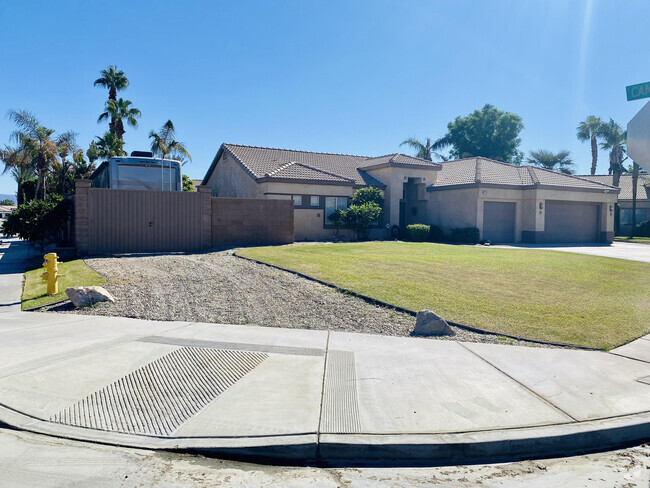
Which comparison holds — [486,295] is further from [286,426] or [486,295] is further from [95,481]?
[95,481]

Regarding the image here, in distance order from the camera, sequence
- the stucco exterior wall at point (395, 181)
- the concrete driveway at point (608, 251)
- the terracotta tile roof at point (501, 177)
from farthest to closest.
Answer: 1. the stucco exterior wall at point (395, 181)
2. the terracotta tile roof at point (501, 177)
3. the concrete driveway at point (608, 251)

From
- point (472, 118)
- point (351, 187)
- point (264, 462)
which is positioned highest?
point (472, 118)

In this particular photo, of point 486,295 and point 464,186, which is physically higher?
point 464,186

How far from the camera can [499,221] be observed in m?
28.5

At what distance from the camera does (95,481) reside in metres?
3.50

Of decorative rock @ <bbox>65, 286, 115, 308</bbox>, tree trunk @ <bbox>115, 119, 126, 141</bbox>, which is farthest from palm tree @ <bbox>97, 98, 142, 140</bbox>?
decorative rock @ <bbox>65, 286, 115, 308</bbox>

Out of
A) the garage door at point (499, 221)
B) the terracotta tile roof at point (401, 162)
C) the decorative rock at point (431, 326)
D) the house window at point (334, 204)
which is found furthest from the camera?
the terracotta tile roof at point (401, 162)

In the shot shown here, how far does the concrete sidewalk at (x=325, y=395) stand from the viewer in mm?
4055

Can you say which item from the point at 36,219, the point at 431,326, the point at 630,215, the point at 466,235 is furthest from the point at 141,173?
the point at 630,215

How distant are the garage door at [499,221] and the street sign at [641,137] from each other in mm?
22994

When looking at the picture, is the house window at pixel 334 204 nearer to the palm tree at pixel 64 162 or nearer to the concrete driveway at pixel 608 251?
the concrete driveway at pixel 608 251

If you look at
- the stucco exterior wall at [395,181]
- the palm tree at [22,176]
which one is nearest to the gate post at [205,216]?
the stucco exterior wall at [395,181]

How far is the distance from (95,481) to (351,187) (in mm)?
24252

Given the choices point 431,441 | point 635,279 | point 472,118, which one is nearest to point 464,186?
point 635,279
